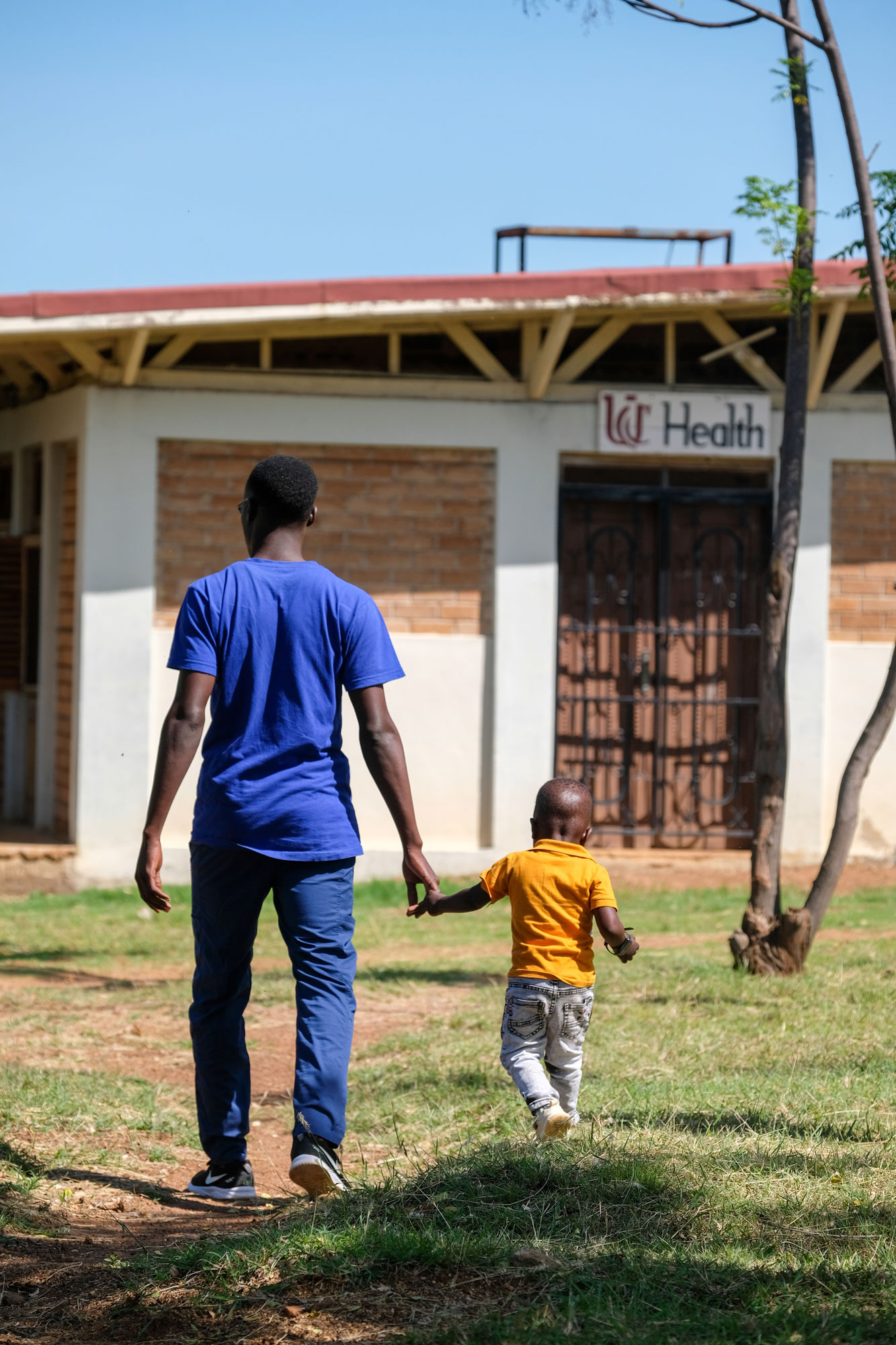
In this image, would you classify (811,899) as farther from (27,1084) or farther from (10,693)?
(10,693)

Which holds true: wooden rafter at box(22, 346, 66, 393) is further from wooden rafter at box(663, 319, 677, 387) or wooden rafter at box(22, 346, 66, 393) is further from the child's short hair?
the child's short hair

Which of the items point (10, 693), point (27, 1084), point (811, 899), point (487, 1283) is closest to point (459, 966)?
point (811, 899)

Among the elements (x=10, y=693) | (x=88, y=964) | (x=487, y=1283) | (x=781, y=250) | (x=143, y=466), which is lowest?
(x=88, y=964)

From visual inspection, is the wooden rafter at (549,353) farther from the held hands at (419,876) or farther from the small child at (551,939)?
the held hands at (419,876)

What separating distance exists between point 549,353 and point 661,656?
2.56 metres

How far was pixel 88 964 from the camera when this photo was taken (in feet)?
26.6

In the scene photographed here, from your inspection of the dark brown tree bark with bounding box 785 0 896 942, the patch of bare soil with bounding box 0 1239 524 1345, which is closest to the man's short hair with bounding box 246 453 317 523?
the patch of bare soil with bounding box 0 1239 524 1345

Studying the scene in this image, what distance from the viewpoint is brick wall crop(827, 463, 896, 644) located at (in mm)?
11492

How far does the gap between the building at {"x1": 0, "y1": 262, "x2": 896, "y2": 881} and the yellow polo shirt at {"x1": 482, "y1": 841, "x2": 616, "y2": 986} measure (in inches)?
254

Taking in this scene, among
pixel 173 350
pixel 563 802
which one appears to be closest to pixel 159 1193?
pixel 563 802

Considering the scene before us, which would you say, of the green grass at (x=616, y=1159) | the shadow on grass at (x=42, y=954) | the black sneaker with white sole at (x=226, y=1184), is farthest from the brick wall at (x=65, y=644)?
the black sneaker with white sole at (x=226, y=1184)

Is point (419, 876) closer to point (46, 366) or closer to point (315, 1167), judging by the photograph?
point (315, 1167)

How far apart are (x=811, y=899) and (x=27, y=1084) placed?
381cm

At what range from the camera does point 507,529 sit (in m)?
11.0
